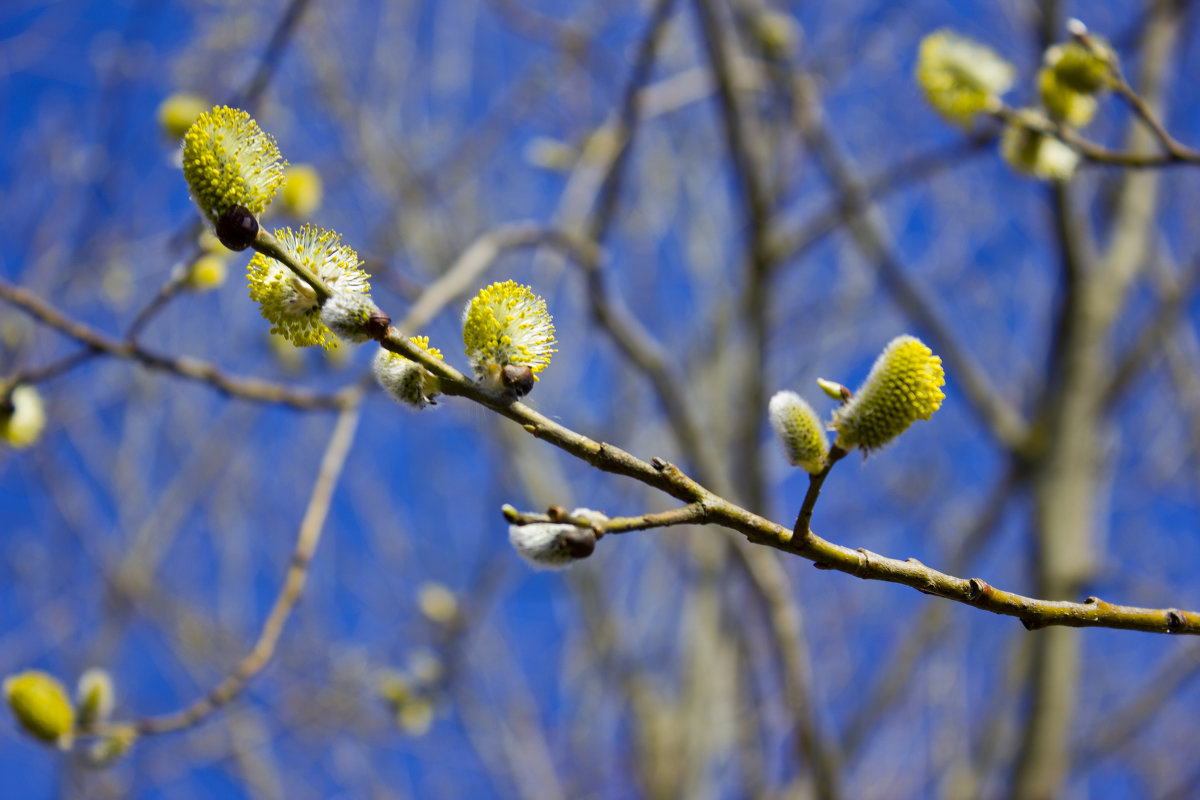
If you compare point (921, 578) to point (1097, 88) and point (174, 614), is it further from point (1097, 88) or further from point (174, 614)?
point (174, 614)

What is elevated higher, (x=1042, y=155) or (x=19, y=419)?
(x=1042, y=155)

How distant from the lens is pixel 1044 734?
2408 mm

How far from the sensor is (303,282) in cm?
76

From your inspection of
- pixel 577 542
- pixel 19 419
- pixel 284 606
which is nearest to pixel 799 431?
pixel 577 542

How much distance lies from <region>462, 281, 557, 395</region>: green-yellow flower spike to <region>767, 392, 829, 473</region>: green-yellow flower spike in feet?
0.68

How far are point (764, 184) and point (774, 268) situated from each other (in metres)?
0.32

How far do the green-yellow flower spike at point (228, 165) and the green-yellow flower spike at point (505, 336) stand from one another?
203 millimetres

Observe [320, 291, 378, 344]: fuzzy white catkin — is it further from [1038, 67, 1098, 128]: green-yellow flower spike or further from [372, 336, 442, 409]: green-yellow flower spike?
[1038, 67, 1098, 128]: green-yellow flower spike

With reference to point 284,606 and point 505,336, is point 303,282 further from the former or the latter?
point 284,606

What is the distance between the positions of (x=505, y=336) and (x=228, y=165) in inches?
10.6

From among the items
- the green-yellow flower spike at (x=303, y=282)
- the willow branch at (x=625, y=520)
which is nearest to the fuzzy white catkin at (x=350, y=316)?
the green-yellow flower spike at (x=303, y=282)

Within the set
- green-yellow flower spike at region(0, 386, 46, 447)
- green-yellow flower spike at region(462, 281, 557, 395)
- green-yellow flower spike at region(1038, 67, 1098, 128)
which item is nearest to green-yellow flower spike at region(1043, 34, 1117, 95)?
green-yellow flower spike at region(1038, 67, 1098, 128)

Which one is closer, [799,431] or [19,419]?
[799,431]

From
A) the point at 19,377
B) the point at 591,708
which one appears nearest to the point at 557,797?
the point at 591,708
